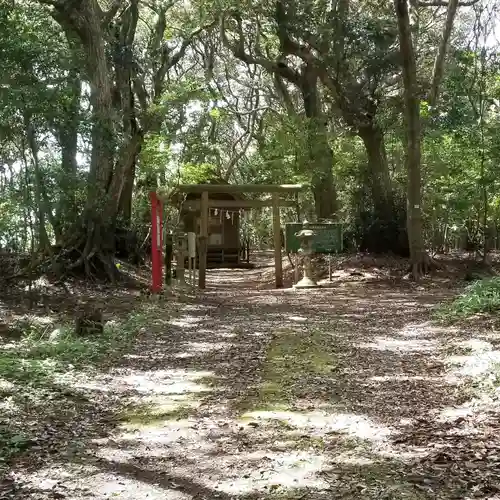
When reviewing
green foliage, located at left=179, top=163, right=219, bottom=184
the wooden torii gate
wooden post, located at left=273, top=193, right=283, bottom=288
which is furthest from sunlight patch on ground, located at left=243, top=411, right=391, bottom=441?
green foliage, located at left=179, top=163, right=219, bottom=184

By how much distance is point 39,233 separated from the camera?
12273mm

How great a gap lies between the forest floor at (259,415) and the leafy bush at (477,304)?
1.97 ft

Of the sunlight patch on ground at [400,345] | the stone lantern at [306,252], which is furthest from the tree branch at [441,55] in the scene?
the sunlight patch on ground at [400,345]

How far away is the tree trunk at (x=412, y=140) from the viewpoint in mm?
14062

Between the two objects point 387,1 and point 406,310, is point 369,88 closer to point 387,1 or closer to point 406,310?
point 387,1

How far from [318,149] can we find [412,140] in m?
4.71

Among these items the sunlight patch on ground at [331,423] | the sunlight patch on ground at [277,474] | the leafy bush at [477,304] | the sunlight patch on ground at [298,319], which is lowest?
the sunlight patch on ground at [277,474]

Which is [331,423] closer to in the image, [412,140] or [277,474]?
[277,474]

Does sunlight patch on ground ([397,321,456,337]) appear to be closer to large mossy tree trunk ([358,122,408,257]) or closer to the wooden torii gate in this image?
the wooden torii gate

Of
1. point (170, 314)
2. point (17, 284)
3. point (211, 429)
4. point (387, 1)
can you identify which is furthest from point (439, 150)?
point (211, 429)

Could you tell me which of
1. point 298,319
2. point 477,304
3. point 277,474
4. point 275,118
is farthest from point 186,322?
point 275,118

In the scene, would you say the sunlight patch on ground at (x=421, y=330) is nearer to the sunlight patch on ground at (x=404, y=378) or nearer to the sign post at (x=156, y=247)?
the sunlight patch on ground at (x=404, y=378)

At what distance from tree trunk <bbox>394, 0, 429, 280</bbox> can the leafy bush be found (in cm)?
422

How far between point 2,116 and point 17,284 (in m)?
3.52
